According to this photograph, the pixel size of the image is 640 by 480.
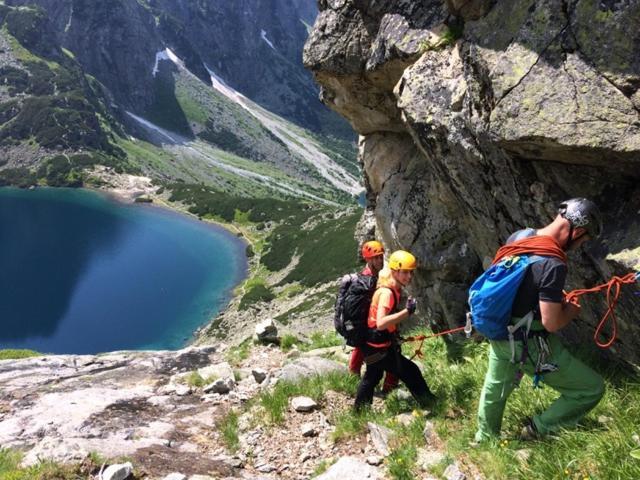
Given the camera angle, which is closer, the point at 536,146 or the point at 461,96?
the point at 536,146

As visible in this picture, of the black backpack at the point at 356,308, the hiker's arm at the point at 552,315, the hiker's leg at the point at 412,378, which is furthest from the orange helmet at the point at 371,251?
the hiker's arm at the point at 552,315

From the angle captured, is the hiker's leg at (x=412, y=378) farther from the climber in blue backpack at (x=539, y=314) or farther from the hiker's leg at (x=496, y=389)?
the climber in blue backpack at (x=539, y=314)

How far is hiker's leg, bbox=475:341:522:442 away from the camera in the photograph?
661cm

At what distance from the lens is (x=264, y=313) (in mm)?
69625

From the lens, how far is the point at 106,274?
93312 millimetres

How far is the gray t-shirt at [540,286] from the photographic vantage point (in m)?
5.77

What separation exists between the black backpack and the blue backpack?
2616 mm

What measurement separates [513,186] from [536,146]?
3.95 ft

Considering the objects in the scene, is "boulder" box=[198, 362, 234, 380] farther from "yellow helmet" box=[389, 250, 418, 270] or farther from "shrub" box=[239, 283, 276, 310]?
"shrub" box=[239, 283, 276, 310]

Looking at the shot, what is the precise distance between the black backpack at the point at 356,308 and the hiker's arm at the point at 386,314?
517mm

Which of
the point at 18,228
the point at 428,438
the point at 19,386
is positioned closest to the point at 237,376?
the point at 19,386

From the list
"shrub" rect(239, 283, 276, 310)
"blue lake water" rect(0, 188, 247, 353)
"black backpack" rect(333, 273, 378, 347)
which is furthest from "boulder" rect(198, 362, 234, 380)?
"shrub" rect(239, 283, 276, 310)

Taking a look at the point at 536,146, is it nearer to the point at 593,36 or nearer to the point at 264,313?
the point at 593,36

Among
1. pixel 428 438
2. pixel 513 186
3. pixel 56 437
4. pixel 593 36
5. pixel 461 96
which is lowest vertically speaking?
pixel 56 437
